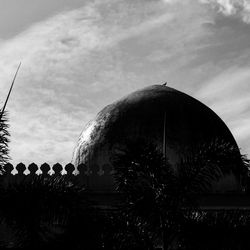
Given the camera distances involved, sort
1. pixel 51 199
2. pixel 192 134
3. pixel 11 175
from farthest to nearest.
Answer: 1. pixel 192 134
2. pixel 11 175
3. pixel 51 199

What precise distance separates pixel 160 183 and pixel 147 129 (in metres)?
6.29

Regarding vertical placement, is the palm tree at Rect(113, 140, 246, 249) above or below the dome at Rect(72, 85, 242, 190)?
below

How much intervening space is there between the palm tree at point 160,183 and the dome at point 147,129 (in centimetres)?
545

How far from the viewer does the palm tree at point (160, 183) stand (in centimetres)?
790

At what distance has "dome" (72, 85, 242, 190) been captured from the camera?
46.8 feet

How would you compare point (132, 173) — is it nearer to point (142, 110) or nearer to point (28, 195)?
point (28, 195)

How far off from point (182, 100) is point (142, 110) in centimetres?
136

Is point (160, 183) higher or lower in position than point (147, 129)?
lower

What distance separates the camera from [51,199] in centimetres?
729

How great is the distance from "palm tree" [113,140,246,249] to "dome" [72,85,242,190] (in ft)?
A: 17.9

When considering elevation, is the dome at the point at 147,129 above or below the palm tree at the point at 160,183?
above

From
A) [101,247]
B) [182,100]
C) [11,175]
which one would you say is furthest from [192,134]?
[101,247]

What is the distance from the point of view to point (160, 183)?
322 inches

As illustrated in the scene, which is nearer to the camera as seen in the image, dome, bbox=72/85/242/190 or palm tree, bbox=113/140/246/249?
palm tree, bbox=113/140/246/249
